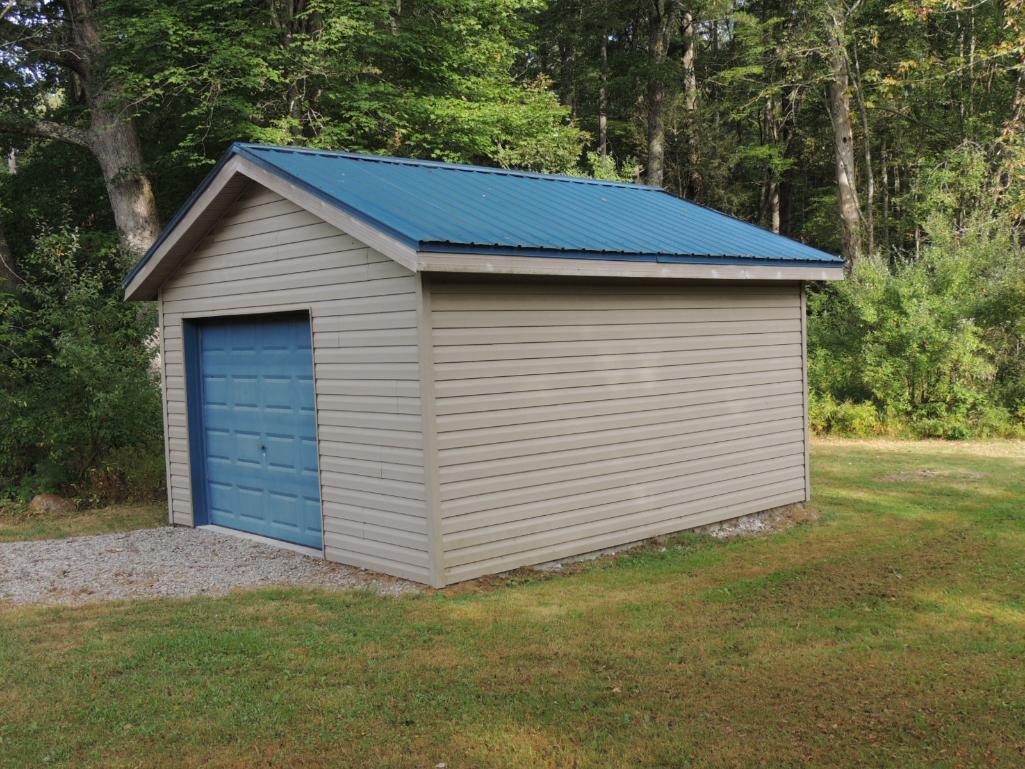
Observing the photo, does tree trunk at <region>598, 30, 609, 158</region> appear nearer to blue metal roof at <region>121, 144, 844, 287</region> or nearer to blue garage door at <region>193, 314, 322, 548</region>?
blue metal roof at <region>121, 144, 844, 287</region>

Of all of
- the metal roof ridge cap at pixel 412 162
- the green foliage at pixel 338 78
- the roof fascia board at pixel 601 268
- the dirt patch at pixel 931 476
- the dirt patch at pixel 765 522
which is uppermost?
the green foliage at pixel 338 78

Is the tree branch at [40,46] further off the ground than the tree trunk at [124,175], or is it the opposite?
the tree branch at [40,46]

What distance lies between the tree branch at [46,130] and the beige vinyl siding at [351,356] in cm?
1094

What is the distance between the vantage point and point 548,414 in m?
8.12

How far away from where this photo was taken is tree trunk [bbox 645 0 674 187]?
2633 centimetres

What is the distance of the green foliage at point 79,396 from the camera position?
38.3 ft

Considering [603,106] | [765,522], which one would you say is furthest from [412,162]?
[603,106]

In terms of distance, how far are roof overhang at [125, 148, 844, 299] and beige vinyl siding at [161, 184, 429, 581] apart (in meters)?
0.27

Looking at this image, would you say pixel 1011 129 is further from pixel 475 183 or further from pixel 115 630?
pixel 115 630

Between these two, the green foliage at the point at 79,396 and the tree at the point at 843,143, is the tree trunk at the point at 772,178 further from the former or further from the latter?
the green foliage at the point at 79,396

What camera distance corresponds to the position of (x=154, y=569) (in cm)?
848

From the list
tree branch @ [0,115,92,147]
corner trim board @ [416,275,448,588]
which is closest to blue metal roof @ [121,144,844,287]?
corner trim board @ [416,275,448,588]

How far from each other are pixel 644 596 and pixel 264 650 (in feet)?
9.18

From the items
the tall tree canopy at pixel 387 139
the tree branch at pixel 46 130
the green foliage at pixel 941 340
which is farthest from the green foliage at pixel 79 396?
the green foliage at pixel 941 340
